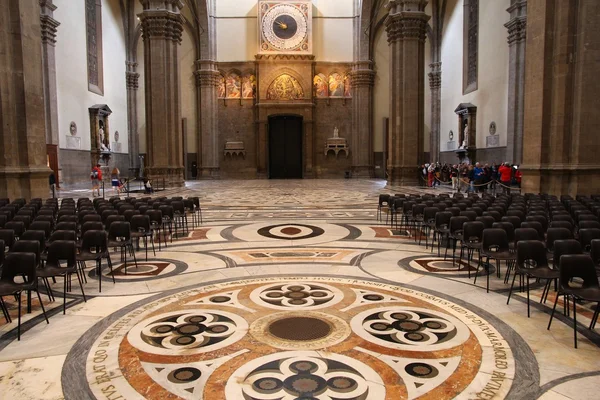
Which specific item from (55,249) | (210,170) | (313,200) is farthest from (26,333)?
(210,170)

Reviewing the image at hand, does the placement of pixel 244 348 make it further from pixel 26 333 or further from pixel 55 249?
pixel 55 249

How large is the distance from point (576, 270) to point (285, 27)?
39152mm

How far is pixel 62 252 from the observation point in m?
6.95

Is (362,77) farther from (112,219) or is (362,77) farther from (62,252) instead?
(62,252)

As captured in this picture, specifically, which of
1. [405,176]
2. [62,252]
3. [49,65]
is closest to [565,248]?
[62,252]

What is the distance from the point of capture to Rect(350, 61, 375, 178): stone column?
41500mm

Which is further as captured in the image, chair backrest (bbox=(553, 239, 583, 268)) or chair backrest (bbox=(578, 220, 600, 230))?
chair backrest (bbox=(578, 220, 600, 230))

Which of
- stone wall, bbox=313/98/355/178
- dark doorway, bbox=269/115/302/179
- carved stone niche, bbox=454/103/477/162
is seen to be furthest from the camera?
dark doorway, bbox=269/115/302/179

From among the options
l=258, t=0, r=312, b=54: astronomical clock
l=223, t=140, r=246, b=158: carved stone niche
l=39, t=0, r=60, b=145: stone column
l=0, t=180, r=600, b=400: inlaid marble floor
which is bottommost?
l=0, t=180, r=600, b=400: inlaid marble floor

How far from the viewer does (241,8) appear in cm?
4144

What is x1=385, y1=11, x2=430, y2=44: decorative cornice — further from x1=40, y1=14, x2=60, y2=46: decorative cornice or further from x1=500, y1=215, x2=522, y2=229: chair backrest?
x1=500, y1=215, x2=522, y2=229: chair backrest

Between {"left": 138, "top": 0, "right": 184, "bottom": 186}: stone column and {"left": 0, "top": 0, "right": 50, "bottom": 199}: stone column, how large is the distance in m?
10.5

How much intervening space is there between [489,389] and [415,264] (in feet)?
16.2

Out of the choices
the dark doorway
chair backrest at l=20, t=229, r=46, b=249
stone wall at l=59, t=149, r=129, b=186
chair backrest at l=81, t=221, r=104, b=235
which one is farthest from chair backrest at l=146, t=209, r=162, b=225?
the dark doorway
